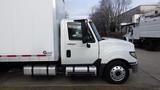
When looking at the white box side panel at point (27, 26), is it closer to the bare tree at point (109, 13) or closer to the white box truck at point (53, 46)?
the white box truck at point (53, 46)

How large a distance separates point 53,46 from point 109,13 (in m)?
68.1

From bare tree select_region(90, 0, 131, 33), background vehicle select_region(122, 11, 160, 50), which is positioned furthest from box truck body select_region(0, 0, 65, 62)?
bare tree select_region(90, 0, 131, 33)

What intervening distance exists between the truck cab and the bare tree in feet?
214

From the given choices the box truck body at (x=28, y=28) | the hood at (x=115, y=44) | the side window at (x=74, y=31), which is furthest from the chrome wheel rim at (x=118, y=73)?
the box truck body at (x=28, y=28)

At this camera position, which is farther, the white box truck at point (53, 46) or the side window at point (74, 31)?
the side window at point (74, 31)

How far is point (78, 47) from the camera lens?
381 inches

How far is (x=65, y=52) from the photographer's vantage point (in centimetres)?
972

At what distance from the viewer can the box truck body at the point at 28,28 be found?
30.5ft

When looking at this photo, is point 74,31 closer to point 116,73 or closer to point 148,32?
point 116,73

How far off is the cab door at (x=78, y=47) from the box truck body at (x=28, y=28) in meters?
0.54

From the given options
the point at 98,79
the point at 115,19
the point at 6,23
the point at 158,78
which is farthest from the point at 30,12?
the point at 115,19

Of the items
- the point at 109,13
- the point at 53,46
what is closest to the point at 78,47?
the point at 53,46

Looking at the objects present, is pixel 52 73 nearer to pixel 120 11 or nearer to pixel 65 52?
A: pixel 65 52

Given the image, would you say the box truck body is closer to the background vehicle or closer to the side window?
the side window
